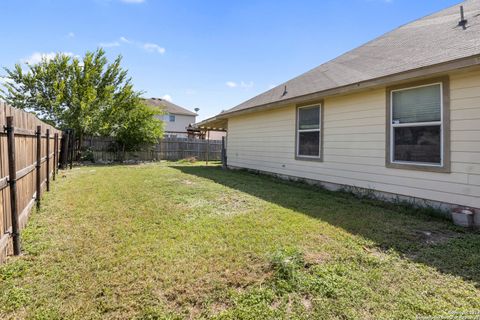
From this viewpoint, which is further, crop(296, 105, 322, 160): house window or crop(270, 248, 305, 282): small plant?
crop(296, 105, 322, 160): house window

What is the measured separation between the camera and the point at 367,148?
5648mm

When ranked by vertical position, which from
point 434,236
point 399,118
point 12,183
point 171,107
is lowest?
point 434,236

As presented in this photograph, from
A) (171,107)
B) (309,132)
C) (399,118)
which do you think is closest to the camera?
(399,118)

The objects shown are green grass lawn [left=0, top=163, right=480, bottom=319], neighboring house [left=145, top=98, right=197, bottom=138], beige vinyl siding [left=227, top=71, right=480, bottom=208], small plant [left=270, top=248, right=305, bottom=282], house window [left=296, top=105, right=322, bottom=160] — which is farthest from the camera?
neighboring house [left=145, top=98, right=197, bottom=138]

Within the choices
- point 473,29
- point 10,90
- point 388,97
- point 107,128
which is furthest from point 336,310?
point 10,90

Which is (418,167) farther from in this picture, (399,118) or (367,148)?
(367,148)

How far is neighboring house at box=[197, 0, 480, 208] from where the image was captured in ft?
13.5

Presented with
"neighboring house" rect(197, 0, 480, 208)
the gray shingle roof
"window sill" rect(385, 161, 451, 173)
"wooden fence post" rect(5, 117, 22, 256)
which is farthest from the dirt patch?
"wooden fence post" rect(5, 117, 22, 256)

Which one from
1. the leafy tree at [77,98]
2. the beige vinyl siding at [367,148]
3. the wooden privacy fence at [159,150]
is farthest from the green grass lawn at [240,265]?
the wooden privacy fence at [159,150]

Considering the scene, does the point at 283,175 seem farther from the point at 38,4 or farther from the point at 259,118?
the point at 38,4

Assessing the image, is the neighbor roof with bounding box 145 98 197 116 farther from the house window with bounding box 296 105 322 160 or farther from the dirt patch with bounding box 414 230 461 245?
the dirt patch with bounding box 414 230 461 245

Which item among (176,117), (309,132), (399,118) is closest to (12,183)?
(399,118)

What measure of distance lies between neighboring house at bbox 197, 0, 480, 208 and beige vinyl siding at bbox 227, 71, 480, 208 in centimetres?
2

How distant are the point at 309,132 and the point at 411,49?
117 inches
